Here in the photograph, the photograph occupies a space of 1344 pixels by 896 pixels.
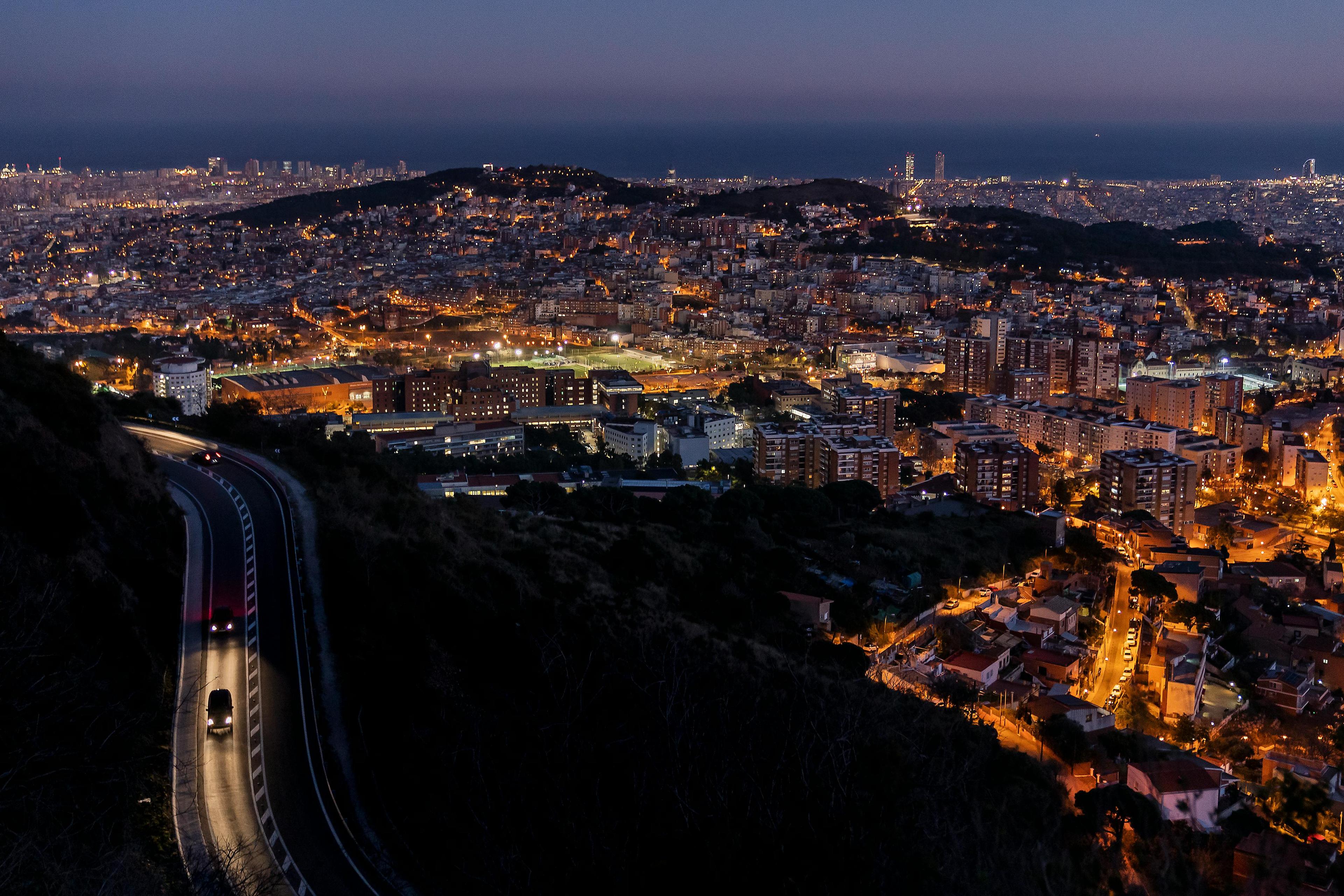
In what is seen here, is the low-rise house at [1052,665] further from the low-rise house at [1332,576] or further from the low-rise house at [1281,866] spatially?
the low-rise house at [1332,576]

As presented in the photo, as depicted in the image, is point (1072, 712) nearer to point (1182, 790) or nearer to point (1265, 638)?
point (1182, 790)

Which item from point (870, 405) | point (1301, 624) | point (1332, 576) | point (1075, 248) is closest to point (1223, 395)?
point (870, 405)

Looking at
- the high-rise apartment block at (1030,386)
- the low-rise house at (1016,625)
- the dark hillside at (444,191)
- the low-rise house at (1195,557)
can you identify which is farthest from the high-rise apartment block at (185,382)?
the dark hillside at (444,191)

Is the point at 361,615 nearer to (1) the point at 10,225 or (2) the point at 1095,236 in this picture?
(2) the point at 1095,236

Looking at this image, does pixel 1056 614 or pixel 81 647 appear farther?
pixel 1056 614

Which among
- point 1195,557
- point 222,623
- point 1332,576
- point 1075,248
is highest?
point 1075,248

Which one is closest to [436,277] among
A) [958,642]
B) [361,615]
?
[958,642]
